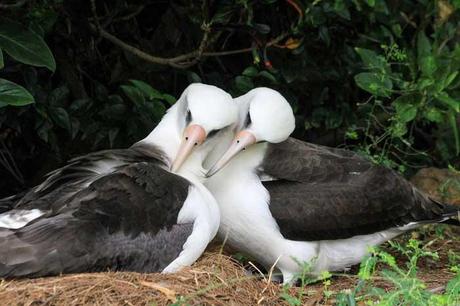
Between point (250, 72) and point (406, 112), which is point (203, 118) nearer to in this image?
point (250, 72)

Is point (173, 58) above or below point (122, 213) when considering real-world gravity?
above

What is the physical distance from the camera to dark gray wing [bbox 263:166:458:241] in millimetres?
6730

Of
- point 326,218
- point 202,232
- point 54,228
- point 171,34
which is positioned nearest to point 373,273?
point 326,218

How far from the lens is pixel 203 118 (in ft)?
21.6

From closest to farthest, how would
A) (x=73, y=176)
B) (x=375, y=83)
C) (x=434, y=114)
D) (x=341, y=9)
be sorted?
(x=73, y=176) → (x=341, y=9) → (x=375, y=83) → (x=434, y=114)

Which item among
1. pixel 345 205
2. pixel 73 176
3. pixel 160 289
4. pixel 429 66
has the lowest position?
pixel 345 205

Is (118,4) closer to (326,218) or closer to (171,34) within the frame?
(171,34)

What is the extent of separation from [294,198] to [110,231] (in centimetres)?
141

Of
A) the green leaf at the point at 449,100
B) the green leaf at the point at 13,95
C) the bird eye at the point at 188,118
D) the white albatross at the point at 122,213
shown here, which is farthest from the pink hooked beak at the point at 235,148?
the green leaf at the point at 449,100

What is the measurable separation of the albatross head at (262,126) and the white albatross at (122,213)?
124 millimetres

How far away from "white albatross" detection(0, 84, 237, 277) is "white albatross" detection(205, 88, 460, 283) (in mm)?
248

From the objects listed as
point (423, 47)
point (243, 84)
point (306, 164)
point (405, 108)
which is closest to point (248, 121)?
point (306, 164)

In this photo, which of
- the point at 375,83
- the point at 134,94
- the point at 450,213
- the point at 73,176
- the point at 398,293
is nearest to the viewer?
the point at 398,293

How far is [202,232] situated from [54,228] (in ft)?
3.07
